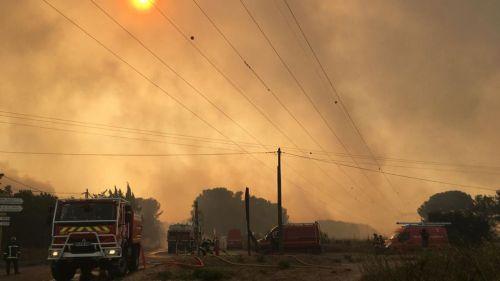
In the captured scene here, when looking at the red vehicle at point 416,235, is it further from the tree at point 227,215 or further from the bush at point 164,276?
the tree at point 227,215

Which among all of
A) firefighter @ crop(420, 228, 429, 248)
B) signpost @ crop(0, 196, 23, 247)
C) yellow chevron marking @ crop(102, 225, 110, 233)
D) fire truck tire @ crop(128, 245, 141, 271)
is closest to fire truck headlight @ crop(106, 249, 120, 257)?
yellow chevron marking @ crop(102, 225, 110, 233)

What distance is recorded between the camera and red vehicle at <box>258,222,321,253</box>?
4085cm

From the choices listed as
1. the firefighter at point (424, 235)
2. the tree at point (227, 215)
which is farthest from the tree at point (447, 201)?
the firefighter at point (424, 235)

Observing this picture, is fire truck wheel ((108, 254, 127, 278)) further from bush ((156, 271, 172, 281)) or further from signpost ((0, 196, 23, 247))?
signpost ((0, 196, 23, 247))

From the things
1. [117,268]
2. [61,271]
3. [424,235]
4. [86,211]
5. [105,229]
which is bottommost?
[61,271]

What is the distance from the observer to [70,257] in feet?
58.4

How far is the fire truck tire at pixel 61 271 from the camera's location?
18.8 m

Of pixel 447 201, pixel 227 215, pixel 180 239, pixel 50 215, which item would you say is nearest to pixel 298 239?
pixel 180 239

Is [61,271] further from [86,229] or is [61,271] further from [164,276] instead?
[164,276]

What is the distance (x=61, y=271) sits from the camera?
19031mm

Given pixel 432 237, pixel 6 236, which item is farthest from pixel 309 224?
pixel 6 236

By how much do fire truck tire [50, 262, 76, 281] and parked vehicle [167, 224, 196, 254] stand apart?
30316mm

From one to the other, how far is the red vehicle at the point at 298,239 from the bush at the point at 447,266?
31.0 metres

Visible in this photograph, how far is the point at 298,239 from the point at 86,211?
1014 inches
